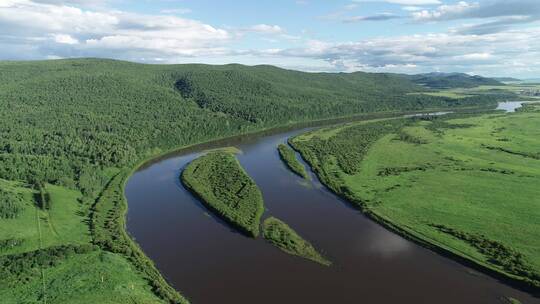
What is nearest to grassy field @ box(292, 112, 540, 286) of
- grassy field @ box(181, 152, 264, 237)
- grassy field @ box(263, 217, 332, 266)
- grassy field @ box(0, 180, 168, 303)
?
grassy field @ box(263, 217, 332, 266)

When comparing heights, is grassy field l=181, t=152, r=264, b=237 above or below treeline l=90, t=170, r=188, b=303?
above

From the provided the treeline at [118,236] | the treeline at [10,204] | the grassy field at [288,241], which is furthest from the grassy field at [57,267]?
the grassy field at [288,241]

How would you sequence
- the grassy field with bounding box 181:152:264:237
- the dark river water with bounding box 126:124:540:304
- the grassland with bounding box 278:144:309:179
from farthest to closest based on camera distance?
the grassland with bounding box 278:144:309:179
the grassy field with bounding box 181:152:264:237
the dark river water with bounding box 126:124:540:304

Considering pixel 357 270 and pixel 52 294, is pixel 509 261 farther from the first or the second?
pixel 52 294

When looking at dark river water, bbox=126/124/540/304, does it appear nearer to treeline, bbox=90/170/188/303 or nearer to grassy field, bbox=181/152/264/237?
treeline, bbox=90/170/188/303

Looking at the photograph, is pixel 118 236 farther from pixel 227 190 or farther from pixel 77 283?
pixel 227 190

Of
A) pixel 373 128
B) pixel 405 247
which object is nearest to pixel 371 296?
pixel 405 247

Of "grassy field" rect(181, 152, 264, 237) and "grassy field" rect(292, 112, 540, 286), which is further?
"grassy field" rect(181, 152, 264, 237)
